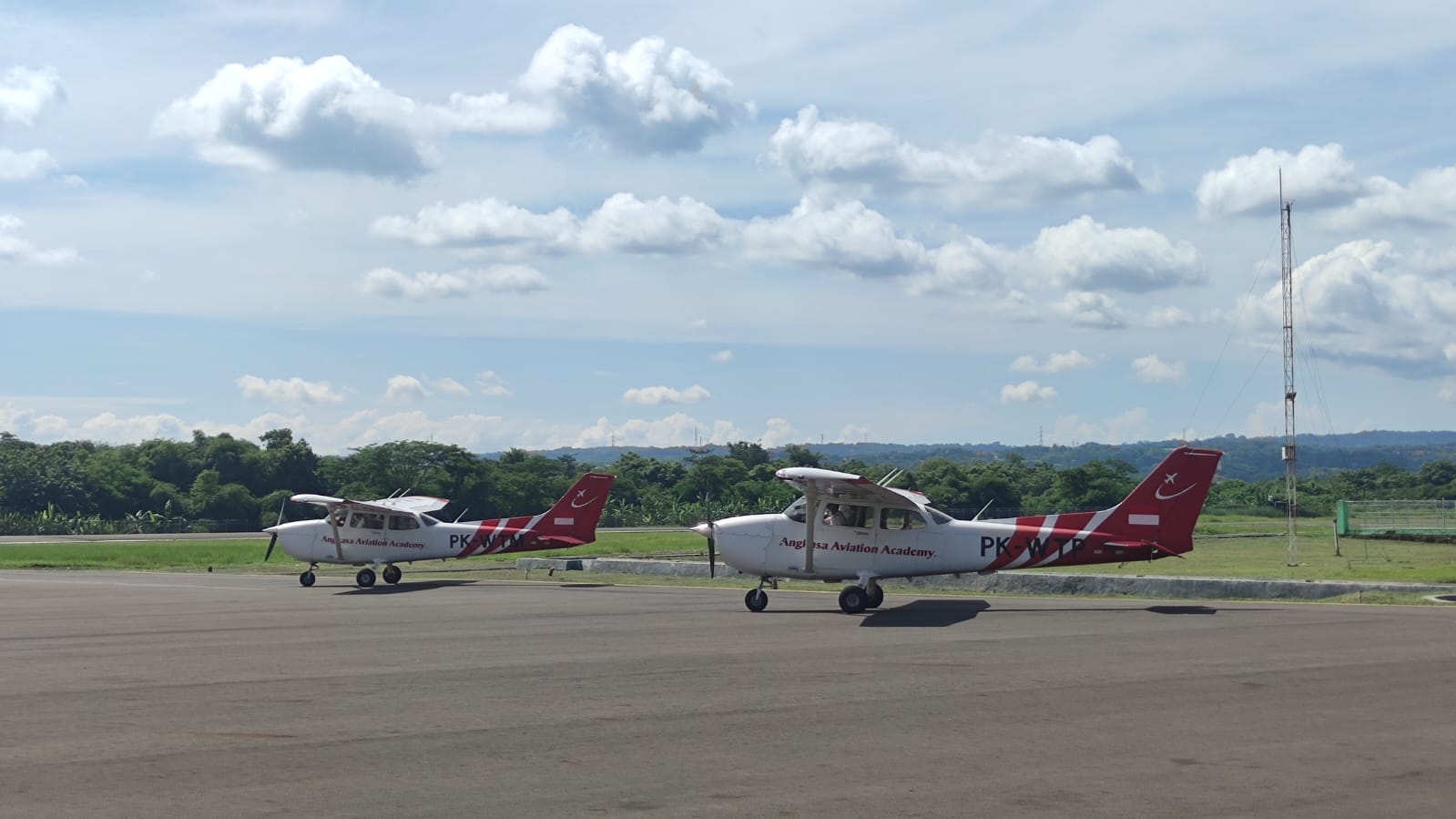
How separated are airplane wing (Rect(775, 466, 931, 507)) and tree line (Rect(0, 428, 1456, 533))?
6840cm

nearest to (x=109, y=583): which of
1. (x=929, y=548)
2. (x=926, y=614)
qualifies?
(x=929, y=548)

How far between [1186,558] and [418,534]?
79.3ft

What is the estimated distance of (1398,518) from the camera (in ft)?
190

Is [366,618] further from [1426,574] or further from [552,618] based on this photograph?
[1426,574]

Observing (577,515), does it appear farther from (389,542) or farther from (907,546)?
(907,546)

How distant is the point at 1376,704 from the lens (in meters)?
12.7

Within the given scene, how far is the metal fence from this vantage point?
5356 cm

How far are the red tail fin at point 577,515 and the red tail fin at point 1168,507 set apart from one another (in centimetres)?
1658

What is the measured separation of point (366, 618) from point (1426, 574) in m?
23.0

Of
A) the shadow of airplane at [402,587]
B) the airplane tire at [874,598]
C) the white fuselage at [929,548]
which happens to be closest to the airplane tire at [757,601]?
the white fuselage at [929,548]

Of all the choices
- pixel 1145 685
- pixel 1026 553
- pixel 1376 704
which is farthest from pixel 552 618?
pixel 1376 704

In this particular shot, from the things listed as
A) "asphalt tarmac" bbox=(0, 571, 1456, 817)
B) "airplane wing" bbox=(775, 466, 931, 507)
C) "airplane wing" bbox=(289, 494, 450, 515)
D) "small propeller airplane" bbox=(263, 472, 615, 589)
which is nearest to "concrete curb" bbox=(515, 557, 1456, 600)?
"airplane wing" bbox=(775, 466, 931, 507)

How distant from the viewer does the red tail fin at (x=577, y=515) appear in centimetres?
3731

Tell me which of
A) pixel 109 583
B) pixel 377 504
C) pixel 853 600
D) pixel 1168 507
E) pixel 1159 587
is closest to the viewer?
pixel 853 600
